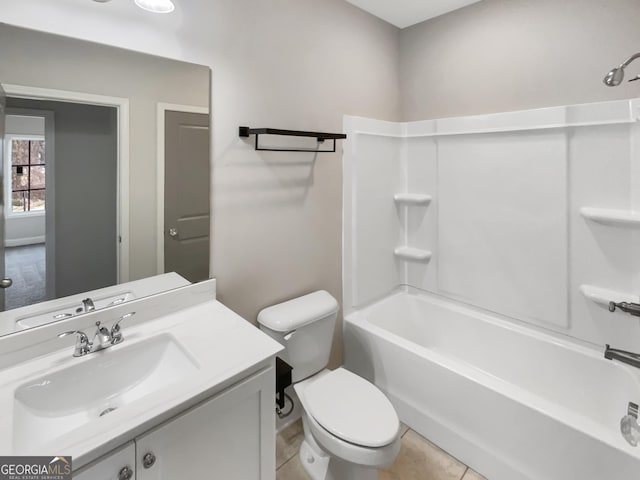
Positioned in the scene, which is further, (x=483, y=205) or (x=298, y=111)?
(x=483, y=205)

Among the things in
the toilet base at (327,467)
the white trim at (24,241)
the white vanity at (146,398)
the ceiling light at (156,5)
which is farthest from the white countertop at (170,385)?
the ceiling light at (156,5)

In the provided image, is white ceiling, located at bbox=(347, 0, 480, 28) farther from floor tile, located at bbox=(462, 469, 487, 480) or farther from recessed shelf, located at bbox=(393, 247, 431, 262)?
floor tile, located at bbox=(462, 469, 487, 480)

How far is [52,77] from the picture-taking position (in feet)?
3.86

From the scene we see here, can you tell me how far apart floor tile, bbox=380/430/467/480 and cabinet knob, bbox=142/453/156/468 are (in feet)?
4.18

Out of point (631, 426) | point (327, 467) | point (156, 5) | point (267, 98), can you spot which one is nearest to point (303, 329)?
point (327, 467)

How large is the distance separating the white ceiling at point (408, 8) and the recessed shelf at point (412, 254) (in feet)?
5.51

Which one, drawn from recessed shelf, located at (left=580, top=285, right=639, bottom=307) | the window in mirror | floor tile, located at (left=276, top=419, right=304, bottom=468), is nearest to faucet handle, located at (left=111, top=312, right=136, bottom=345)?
the window in mirror

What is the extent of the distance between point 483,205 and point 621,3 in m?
1.18

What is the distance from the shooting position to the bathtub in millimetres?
1395

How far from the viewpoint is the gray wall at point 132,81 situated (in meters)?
1.13

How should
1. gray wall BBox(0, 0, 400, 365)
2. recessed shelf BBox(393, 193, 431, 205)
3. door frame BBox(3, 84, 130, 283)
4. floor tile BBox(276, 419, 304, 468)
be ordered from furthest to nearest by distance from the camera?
recessed shelf BBox(393, 193, 431, 205) < floor tile BBox(276, 419, 304, 468) < gray wall BBox(0, 0, 400, 365) < door frame BBox(3, 84, 130, 283)

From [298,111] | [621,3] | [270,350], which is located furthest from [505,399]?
[621,3]

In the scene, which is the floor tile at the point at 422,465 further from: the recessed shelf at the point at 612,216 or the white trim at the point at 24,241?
the white trim at the point at 24,241

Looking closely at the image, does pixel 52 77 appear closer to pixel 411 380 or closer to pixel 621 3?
pixel 411 380
